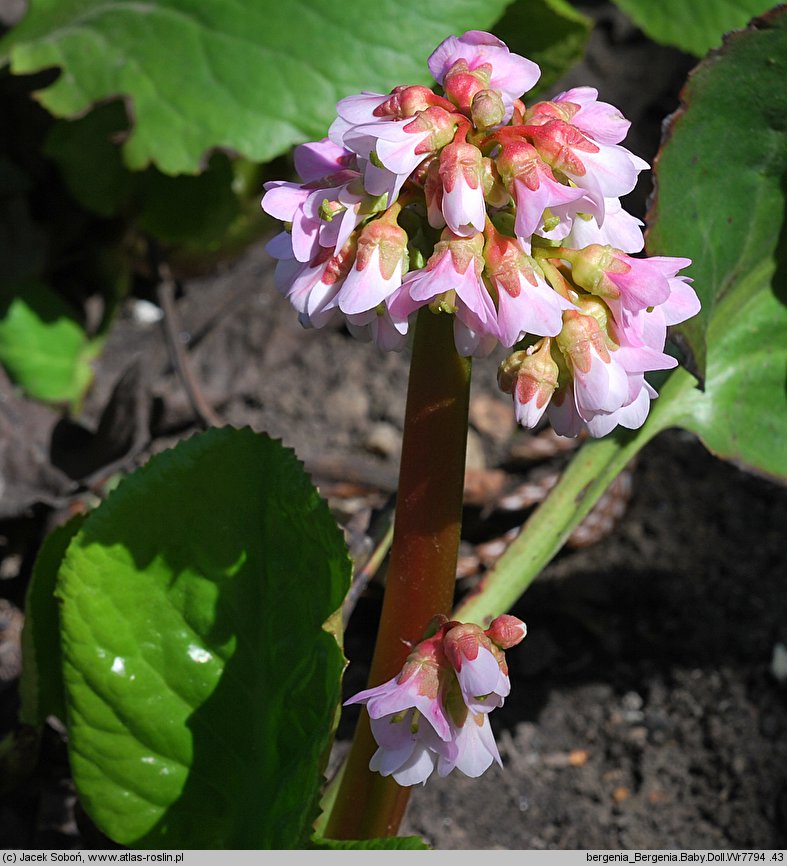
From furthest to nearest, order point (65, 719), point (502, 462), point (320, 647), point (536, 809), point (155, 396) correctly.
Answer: point (502, 462) < point (155, 396) < point (536, 809) < point (65, 719) < point (320, 647)

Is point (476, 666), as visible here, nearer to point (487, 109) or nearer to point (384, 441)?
point (487, 109)

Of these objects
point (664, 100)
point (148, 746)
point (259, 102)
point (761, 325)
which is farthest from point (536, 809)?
point (664, 100)

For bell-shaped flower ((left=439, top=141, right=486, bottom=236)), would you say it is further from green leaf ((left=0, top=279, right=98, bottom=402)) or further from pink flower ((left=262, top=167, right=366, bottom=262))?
green leaf ((left=0, top=279, right=98, bottom=402))

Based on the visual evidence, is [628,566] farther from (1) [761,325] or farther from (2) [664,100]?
(2) [664,100]

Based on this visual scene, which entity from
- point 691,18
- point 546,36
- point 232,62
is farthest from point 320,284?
point 691,18

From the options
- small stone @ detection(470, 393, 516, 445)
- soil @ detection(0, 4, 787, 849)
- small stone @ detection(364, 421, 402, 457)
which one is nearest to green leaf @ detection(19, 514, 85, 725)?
soil @ detection(0, 4, 787, 849)

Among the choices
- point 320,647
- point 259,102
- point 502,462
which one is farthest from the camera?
point 502,462
